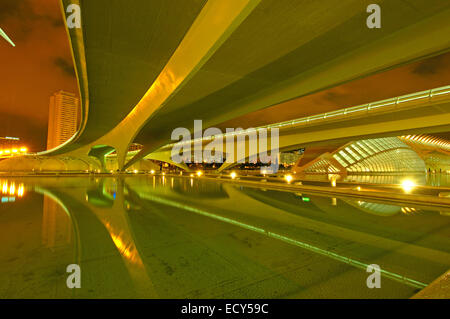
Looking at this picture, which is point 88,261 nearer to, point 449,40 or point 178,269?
point 178,269

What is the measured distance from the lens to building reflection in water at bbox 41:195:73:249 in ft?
12.9

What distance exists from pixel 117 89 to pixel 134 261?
12825 millimetres

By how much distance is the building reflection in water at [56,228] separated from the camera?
12.9 ft

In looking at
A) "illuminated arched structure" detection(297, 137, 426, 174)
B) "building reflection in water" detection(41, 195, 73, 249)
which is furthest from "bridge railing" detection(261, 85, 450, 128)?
"building reflection in water" detection(41, 195, 73, 249)

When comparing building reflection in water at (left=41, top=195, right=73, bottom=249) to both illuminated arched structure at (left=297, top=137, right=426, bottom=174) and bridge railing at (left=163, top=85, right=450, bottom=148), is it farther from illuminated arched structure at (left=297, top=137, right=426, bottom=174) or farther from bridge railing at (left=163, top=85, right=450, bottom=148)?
illuminated arched structure at (left=297, top=137, right=426, bottom=174)

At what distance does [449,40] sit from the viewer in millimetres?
6285

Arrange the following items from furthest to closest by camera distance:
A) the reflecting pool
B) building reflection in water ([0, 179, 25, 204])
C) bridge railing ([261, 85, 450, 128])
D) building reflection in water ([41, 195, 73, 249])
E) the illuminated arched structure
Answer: the illuminated arched structure < bridge railing ([261, 85, 450, 128]) < building reflection in water ([0, 179, 25, 204]) < building reflection in water ([41, 195, 73, 249]) < the reflecting pool

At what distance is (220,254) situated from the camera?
3479mm

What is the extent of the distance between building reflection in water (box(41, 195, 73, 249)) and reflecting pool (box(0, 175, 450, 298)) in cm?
2

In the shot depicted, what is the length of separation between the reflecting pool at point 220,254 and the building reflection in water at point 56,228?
2cm

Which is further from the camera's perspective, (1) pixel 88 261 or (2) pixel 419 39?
(2) pixel 419 39

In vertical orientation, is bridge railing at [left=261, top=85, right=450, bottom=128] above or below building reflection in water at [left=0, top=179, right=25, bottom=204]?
above

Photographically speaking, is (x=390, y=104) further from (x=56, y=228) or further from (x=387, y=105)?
(x=56, y=228)
